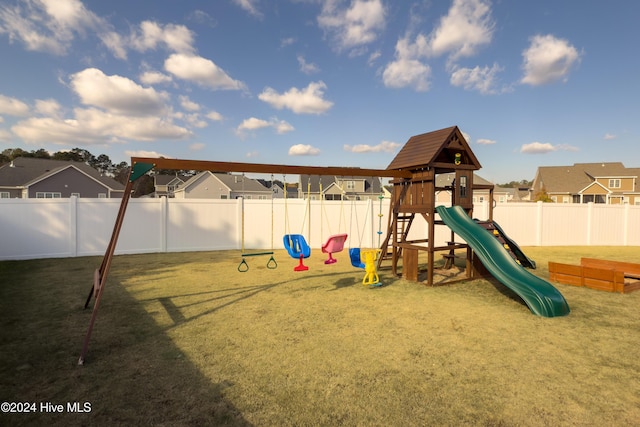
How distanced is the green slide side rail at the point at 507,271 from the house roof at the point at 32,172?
39.0m

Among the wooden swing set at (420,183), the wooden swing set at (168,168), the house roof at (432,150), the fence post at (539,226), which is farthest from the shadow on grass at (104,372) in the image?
the fence post at (539,226)

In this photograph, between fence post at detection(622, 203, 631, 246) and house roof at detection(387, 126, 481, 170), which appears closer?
house roof at detection(387, 126, 481, 170)

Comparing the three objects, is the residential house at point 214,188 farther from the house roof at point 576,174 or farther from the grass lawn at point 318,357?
the house roof at point 576,174

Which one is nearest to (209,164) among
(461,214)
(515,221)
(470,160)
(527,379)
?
(527,379)

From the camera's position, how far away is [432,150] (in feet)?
30.2

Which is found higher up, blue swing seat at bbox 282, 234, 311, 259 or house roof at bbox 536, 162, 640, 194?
house roof at bbox 536, 162, 640, 194

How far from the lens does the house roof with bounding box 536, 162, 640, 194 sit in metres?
44.6

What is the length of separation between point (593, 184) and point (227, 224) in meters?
50.4

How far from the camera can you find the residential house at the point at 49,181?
105 feet

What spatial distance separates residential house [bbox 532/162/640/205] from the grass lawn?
4697 cm

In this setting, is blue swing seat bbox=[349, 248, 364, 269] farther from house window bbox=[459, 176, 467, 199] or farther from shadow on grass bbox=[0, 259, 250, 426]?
shadow on grass bbox=[0, 259, 250, 426]

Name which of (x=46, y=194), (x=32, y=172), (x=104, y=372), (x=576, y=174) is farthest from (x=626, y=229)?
(x=32, y=172)

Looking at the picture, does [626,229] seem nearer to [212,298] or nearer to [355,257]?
[355,257]

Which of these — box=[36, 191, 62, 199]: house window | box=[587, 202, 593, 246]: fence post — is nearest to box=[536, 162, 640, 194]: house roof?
box=[587, 202, 593, 246]: fence post
